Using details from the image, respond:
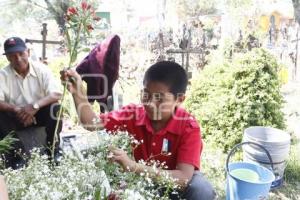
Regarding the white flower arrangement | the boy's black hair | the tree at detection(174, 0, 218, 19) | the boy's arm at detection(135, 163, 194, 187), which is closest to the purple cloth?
the boy's black hair

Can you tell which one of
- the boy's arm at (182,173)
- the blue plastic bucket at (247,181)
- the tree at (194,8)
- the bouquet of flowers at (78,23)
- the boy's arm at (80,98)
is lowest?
the blue plastic bucket at (247,181)

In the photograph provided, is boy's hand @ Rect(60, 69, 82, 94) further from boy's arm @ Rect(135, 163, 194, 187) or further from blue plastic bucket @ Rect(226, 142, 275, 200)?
blue plastic bucket @ Rect(226, 142, 275, 200)

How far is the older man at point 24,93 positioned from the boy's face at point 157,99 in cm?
198

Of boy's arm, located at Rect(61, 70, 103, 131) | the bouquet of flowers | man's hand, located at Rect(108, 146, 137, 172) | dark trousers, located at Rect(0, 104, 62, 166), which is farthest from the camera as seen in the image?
dark trousers, located at Rect(0, 104, 62, 166)

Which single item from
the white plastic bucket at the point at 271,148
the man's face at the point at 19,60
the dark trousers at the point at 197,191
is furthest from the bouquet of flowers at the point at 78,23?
the white plastic bucket at the point at 271,148

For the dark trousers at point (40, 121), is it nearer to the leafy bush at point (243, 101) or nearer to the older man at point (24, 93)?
the older man at point (24, 93)

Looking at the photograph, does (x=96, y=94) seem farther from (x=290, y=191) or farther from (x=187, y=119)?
(x=290, y=191)

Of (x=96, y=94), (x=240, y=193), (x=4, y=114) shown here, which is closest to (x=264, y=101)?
(x=240, y=193)

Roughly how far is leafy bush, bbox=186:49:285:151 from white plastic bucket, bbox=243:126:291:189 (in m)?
0.35

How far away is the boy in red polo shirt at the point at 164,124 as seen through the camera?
1.82m

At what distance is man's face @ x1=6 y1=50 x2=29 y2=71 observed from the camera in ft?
12.0

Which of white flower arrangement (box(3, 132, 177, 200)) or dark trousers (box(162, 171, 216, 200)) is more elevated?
white flower arrangement (box(3, 132, 177, 200))

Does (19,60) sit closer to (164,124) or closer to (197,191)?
(164,124)

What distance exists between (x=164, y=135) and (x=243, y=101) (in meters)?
2.40
